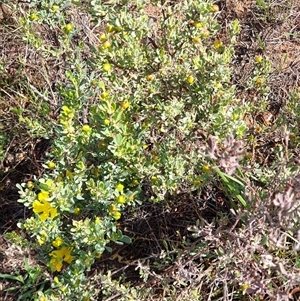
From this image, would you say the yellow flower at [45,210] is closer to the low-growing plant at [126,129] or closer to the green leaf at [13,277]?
the low-growing plant at [126,129]

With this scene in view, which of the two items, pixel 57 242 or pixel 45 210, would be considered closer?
pixel 45 210

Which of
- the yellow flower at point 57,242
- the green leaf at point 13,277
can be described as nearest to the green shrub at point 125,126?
the yellow flower at point 57,242

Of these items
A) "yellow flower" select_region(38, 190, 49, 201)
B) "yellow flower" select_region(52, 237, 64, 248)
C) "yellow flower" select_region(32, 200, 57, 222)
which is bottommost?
"yellow flower" select_region(52, 237, 64, 248)

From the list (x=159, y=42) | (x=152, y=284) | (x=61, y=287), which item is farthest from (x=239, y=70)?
(x=61, y=287)

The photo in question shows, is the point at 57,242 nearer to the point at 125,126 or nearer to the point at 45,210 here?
the point at 45,210

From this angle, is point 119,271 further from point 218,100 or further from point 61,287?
point 218,100

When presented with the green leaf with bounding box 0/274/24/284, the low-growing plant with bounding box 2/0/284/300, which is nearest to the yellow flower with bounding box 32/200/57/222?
the low-growing plant with bounding box 2/0/284/300

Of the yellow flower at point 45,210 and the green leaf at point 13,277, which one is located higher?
the yellow flower at point 45,210

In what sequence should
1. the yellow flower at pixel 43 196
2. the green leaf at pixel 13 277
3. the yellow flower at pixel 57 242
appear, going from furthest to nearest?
the green leaf at pixel 13 277, the yellow flower at pixel 57 242, the yellow flower at pixel 43 196

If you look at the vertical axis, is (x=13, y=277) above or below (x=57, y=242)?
below

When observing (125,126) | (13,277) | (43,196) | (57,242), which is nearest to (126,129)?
(125,126)

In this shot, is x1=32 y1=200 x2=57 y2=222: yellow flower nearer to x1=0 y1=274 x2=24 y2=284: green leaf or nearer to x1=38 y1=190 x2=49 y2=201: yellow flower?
x1=38 y1=190 x2=49 y2=201: yellow flower

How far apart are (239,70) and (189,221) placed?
3.27 ft

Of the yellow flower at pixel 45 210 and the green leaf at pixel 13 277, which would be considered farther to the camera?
the green leaf at pixel 13 277
